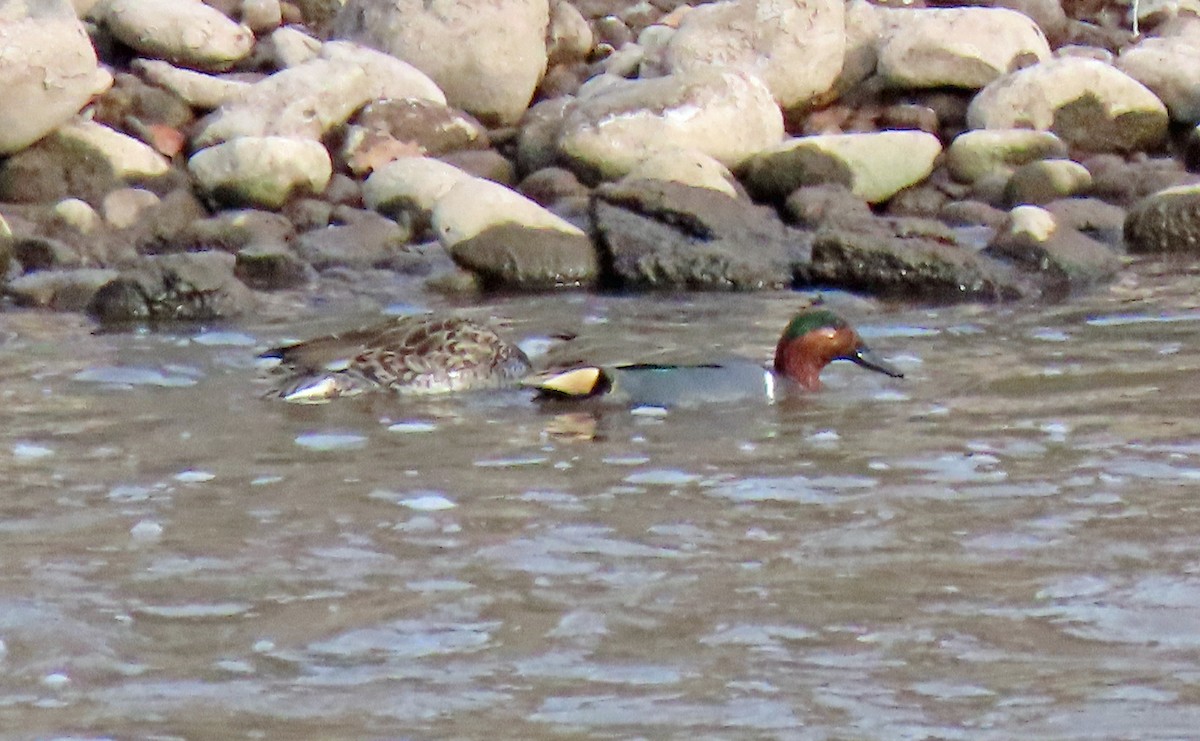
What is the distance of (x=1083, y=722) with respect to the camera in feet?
14.9

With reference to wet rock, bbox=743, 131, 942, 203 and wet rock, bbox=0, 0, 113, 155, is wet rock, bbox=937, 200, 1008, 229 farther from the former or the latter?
wet rock, bbox=0, 0, 113, 155

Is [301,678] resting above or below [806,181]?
below

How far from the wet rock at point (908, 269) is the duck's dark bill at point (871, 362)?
2.64 metres

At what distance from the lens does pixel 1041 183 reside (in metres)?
14.6

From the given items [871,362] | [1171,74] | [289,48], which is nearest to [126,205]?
[289,48]

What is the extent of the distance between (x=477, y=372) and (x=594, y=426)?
1.06 meters

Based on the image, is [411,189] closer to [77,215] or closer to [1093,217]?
[77,215]

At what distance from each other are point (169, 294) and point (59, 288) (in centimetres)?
103

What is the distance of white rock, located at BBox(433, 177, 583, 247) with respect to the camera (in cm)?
1240

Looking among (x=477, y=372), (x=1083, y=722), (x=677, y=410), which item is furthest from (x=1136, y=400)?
(x=1083, y=722)

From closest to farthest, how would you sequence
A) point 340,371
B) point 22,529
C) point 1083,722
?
point 1083,722, point 22,529, point 340,371

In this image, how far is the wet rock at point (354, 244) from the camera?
1290 cm

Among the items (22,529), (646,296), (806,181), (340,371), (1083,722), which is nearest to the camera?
(1083,722)

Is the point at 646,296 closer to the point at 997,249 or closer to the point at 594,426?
the point at 997,249
